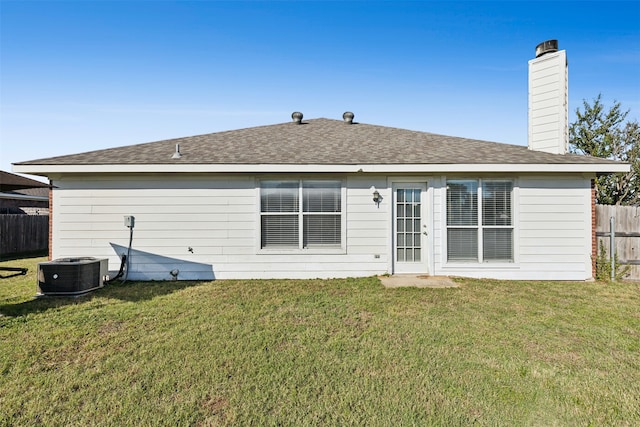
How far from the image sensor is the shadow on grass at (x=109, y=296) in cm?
471

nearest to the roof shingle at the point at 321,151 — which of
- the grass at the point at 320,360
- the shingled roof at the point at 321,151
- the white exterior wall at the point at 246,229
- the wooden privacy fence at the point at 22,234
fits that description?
the shingled roof at the point at 321,151

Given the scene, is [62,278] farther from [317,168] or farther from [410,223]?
[410,223]

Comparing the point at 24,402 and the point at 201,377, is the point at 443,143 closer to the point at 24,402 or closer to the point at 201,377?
the point at 201,377

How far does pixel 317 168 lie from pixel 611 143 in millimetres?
20370

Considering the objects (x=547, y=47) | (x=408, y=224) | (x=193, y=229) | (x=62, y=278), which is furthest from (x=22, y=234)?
(x=547, y=47)

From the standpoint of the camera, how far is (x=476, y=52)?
11625mm

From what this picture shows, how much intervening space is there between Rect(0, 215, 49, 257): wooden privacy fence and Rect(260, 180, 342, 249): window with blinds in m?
11.5

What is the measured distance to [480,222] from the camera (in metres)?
6.86

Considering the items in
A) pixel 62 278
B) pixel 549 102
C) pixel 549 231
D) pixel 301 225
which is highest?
pixel 549 102

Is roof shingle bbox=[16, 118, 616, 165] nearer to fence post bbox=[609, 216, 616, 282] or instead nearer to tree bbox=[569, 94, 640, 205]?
fence post bbox=[609, 216, 616, 282]

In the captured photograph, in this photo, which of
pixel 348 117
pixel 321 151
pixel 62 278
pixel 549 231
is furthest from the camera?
pixel 348 117

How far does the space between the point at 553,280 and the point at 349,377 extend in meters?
6.39

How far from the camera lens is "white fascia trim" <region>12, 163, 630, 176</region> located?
6438mm

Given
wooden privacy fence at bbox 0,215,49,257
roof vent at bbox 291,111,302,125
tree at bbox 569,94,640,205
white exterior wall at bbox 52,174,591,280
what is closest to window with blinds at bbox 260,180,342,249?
white exterior wall at bbox 52,174,591,280
